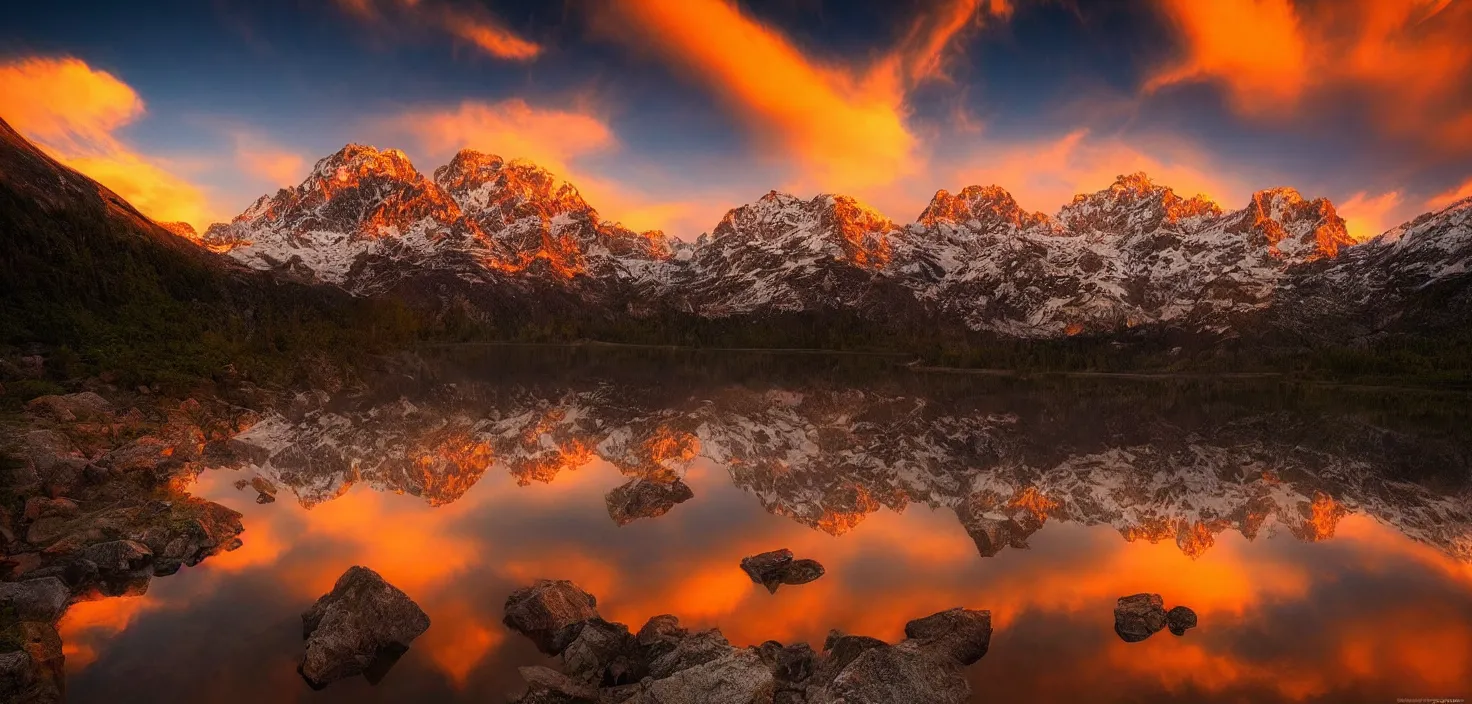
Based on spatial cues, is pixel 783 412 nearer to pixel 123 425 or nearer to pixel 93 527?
pixel 123 425

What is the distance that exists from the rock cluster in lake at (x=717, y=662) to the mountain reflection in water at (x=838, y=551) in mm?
702

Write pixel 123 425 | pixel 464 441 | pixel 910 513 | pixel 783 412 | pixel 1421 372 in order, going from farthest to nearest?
pixel 1421 372
pixel 783 412
pixel 464 441
pixel 123 425
pixel 910 513

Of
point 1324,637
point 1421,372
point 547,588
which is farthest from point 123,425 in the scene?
point 1421,372

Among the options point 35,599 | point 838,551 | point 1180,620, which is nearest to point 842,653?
point 838,551

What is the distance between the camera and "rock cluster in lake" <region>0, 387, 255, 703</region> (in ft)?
43.4

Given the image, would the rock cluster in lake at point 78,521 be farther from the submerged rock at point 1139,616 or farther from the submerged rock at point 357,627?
the submerged rock at point 1139,616

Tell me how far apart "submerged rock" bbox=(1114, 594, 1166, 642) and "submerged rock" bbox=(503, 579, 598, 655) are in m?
Answer: 12.2

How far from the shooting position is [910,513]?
2659 centimetres

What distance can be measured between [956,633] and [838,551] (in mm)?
6979

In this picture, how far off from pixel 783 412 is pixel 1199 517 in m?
39.3

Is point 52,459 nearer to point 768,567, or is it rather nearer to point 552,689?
point 552,689

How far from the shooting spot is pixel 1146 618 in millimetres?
16203

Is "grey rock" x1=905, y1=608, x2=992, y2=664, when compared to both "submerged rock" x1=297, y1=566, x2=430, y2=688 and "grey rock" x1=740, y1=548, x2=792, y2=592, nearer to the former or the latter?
"grey rock" x1=740, y1=548, x2=792, y2=592

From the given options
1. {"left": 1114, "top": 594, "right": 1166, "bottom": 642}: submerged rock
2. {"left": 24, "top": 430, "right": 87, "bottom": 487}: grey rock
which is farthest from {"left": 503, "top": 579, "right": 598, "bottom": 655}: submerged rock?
{"left": 24, "top": 430, "right": 87, "bottom": 487}: grey rock
